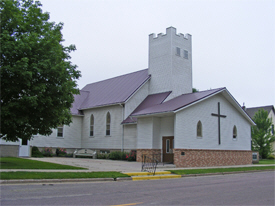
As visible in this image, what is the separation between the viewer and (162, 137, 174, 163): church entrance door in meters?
25.6

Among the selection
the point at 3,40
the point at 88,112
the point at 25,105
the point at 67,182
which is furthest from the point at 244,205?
the point at 88,112

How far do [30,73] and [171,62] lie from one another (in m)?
17.5

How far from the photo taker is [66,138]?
34188 millimetres

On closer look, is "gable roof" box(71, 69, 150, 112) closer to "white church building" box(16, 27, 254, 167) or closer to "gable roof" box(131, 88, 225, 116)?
"white church building" box(16, 27, 254, 167)

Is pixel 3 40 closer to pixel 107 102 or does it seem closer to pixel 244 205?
pixel 244 205

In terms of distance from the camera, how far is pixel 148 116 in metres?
26.2

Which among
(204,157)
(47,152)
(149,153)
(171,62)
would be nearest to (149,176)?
(149,153)

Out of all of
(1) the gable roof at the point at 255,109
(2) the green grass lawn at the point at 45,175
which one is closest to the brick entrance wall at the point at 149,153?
(2) the green grass lawn at the point at 45,175

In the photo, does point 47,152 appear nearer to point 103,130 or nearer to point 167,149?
point 103,130

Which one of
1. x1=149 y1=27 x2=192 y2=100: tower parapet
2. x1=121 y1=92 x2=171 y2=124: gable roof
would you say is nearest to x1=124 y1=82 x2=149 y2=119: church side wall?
x1=121 y1=92 x2=171 y2=124: gable roof

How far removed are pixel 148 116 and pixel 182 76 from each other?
22.4 ft

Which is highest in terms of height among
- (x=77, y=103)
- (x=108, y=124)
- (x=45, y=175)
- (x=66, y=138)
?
(x=77, y=103)

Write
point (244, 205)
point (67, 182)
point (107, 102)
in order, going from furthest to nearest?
1. point (107, 102)
2. point (67, 182)
3. point (244, 205)

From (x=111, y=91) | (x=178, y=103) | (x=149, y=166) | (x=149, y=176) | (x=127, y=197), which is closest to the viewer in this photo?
(x=127, y=197)
